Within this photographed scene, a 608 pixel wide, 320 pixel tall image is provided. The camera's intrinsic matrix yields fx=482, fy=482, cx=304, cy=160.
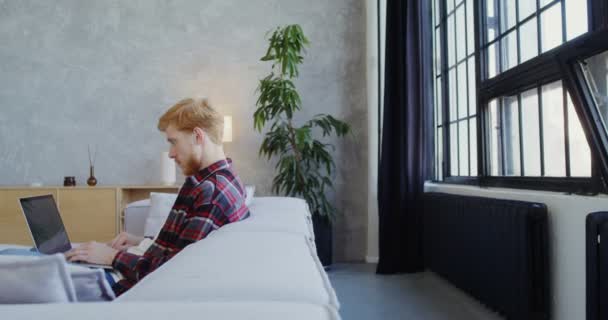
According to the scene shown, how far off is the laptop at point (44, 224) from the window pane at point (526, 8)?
2615 mm

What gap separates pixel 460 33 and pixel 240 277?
3231mm

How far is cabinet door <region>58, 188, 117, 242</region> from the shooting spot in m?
4.04

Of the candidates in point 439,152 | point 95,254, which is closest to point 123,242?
point 95,254

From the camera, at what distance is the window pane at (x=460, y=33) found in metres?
3.43

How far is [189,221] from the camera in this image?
4.47 ft

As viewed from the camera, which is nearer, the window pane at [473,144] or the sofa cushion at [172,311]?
the sofa cushion at [172,311]

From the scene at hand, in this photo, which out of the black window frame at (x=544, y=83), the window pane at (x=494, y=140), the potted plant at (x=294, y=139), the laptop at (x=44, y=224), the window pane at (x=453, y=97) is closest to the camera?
the black window frame at (x=544, y=83)

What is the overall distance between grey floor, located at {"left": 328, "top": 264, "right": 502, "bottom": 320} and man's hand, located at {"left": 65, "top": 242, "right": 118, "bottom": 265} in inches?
Answer: 61.2

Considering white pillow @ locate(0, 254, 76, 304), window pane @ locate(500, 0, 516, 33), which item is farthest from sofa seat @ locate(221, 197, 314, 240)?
window pane @ locate(500, 0, 516, 33)

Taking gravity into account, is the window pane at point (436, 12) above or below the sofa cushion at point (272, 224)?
above

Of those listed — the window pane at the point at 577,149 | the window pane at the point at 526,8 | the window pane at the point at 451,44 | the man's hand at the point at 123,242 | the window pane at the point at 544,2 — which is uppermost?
the window pane at the point at 451,44

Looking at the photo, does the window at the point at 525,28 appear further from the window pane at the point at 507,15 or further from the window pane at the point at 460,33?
the window pane at the point at 460,33

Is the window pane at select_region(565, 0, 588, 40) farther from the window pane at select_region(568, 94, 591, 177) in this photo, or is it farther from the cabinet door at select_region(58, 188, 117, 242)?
the cabinet door at select_region(58, 188, 117, 242)

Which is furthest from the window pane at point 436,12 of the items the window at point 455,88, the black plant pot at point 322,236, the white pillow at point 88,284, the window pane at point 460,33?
the white pillow at point 88,284
